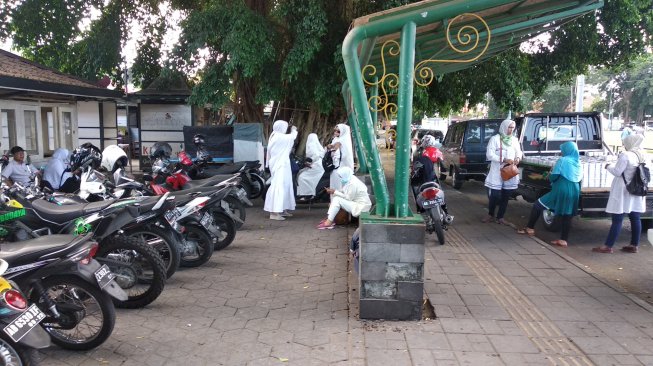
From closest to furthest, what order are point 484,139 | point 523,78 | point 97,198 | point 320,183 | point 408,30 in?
point 408,30 < point 97,198 < point 320,183 < point 523,78 < point 484,139

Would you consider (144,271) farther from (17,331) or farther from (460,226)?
(460,226)

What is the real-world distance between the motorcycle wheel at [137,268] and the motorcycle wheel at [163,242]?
1.59 ft

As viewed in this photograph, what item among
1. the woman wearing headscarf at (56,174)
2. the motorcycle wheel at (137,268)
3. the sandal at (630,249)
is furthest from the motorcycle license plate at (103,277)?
the sandal at (630,249)

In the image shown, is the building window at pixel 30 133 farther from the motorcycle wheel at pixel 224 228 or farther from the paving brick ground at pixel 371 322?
the paving brick ground at pixel 371 322

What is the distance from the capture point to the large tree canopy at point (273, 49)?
33.3 feet

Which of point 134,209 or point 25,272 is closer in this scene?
point 25,272

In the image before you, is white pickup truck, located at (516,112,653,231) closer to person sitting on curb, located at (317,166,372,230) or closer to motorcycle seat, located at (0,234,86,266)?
person sitting on curb, located at (317,166,372,230)

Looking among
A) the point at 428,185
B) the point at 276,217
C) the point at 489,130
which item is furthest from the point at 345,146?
the point at 489,130

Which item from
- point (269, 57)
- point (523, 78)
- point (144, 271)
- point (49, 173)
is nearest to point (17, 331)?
point (144, 271)

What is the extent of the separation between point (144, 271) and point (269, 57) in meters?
6.31

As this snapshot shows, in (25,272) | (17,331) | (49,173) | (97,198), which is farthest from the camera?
(49,173)

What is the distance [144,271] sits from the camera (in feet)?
15.9

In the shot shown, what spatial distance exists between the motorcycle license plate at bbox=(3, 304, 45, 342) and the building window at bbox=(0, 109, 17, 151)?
27.1 ft

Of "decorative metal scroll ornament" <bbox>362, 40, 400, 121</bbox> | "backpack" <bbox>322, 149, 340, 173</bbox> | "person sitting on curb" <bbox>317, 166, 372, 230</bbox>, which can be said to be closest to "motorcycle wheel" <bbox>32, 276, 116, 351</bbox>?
"decorative metal scroll ornament" <bbox>362, 40, 400, 121</bbox>
